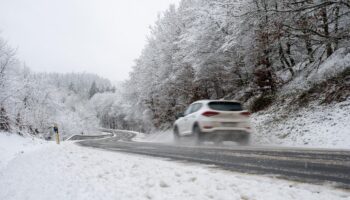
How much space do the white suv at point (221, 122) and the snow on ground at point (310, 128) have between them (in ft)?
6.96

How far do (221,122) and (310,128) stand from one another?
369 centimetres

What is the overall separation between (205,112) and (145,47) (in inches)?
1216

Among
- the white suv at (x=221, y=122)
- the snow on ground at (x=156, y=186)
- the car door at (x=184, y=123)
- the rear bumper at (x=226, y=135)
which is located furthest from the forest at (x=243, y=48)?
the snow on ground at (x=156, y=186)

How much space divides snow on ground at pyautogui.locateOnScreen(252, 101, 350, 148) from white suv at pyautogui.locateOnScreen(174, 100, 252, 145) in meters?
2.12

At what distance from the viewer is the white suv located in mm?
10906

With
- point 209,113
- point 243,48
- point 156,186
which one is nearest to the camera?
point 156,186

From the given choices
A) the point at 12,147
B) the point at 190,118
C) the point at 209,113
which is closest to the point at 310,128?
the point at 209,113

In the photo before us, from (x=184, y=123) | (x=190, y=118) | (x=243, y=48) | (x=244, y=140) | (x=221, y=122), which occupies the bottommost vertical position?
(x=244, y=140)

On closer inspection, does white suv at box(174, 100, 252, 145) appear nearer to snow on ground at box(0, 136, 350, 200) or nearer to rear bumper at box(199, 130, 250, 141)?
rear bumper at box(199, 130, 250, 141)

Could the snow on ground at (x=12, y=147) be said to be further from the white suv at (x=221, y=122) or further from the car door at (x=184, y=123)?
the white suv at (x=221, y=122)

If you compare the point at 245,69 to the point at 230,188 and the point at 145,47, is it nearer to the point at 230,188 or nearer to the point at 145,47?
the point at 230,188

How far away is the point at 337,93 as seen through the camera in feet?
40.3

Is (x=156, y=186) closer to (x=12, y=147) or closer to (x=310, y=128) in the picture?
(x=310, y=128)

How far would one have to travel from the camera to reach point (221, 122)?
10906 millimetres
